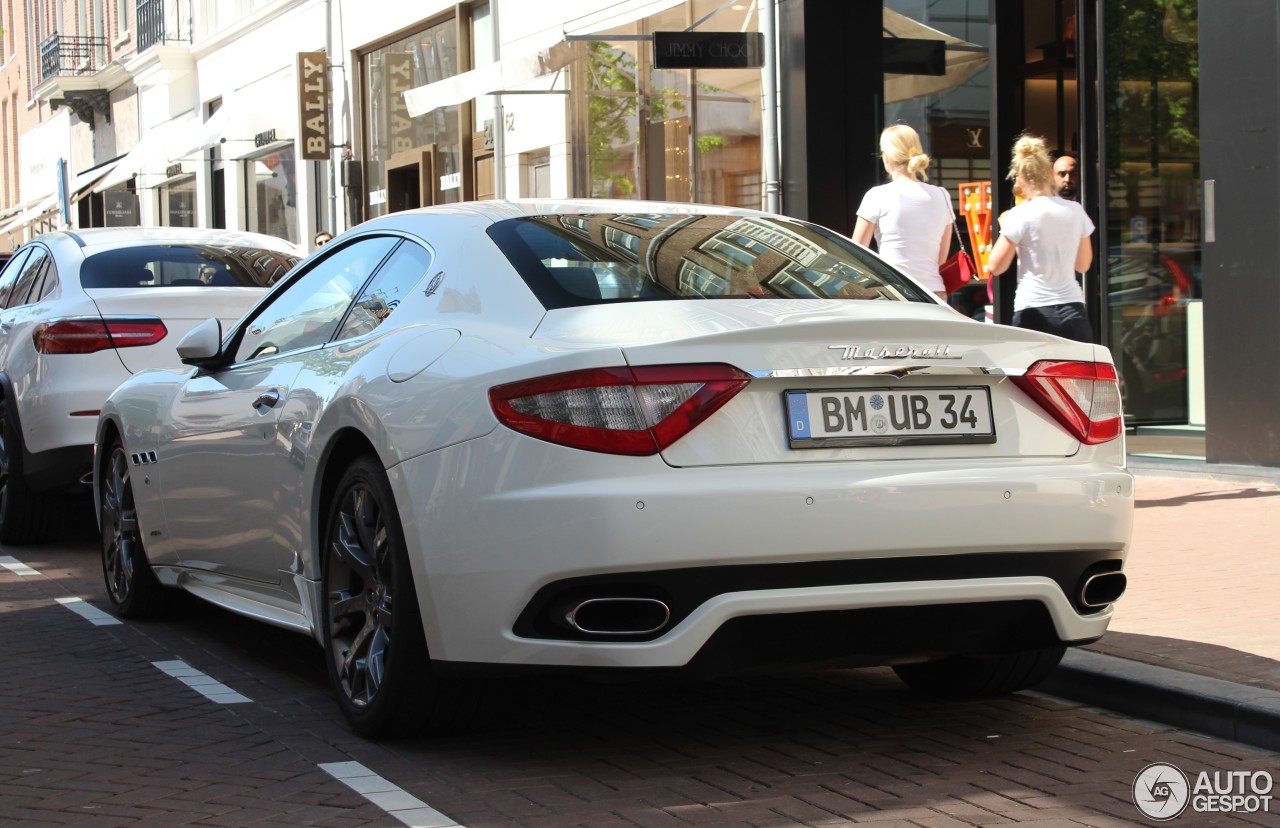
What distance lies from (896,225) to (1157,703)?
465 cm

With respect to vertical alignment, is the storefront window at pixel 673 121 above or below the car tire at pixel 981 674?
above

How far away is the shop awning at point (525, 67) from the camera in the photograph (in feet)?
53.6

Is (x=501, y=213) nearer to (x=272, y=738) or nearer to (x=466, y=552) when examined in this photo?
(x=466, y=552)

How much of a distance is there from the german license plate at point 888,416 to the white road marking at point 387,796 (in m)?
1.20

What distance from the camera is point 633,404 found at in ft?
14.0

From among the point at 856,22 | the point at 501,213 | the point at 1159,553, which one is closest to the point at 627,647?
the point at 501,213

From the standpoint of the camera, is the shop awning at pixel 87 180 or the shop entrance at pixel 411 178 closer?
the shop entrance at pixel 411 178

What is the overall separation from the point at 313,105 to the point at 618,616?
23220mm

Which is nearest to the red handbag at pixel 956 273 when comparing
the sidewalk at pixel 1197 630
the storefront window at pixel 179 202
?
the sidewalk at pixel 1197 630

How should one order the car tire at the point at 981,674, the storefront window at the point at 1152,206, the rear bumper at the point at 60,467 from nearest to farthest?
the car tire at the point at 981,674 → the rear bumper at the point at 60,467 → the storefront window at the point at 1152,206

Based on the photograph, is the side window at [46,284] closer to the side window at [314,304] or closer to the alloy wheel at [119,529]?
the alloy wheel at [119,529]

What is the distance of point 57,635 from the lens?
277 inches

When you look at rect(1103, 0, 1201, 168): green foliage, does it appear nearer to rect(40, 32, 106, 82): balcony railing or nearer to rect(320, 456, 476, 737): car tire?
rect(320, 456, 476, 737): car tire

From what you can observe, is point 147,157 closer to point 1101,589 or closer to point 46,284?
point 46,284
